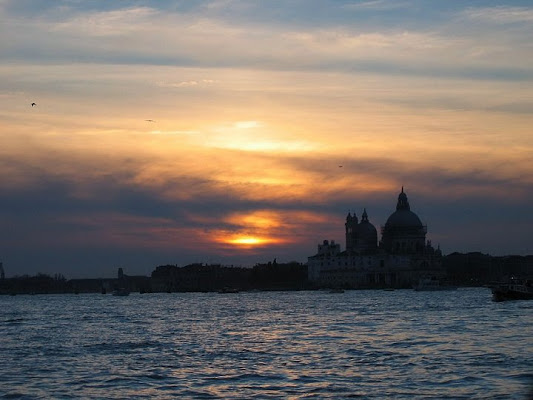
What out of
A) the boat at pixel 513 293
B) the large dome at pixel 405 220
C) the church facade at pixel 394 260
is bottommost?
the boat at pixel 513 293

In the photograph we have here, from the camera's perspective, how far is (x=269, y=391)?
23047 millimetres

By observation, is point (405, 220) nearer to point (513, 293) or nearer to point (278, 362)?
point (513, 293)

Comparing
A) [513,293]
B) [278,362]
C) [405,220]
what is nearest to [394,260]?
[405,220]

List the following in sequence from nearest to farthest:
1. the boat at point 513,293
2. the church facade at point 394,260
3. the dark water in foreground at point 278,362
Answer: the dark water in foreground at point 278,362
the boat at point 513,293
the church facade at point 394,260

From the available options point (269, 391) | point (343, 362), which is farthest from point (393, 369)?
point (269, 391)

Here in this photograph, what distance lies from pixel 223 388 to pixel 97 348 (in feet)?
42.5

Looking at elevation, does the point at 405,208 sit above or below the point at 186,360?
above

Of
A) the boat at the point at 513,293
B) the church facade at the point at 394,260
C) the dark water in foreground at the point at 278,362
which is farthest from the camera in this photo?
the church facade at the point at 394,260

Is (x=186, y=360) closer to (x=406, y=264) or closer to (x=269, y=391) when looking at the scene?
(x=269, y=391)

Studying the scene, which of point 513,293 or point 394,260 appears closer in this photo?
point 513,293

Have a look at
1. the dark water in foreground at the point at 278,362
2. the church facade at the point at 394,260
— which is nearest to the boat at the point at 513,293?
the dark water in foreground at the point at 278,362

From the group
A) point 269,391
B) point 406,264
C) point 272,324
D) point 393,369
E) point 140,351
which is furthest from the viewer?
point 406,264

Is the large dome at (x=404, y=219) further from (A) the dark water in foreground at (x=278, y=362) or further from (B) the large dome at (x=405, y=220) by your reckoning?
(A) the dark water in foreground at (x=278, y=362)

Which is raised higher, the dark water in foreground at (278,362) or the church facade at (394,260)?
the church facade at (394,260)
